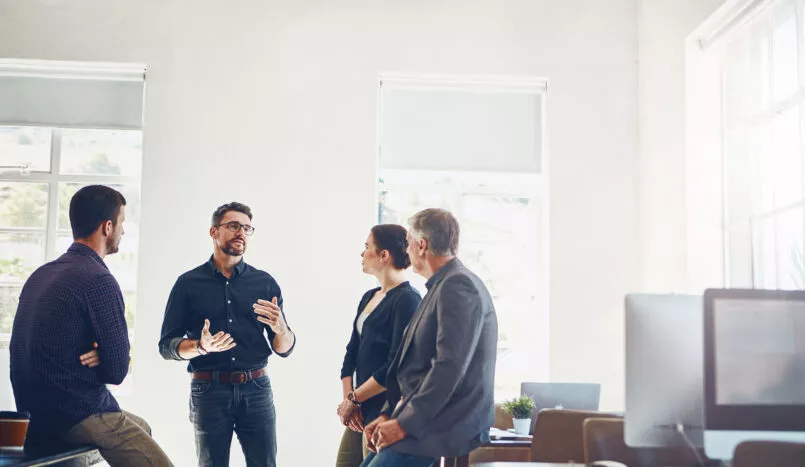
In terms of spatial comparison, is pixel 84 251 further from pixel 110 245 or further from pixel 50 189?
pixel 50 189

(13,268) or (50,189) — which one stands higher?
(50,189)

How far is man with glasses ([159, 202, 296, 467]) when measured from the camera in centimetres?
392

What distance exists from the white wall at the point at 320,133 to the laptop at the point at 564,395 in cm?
152

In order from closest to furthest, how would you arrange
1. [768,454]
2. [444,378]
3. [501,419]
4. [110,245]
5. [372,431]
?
1. [768,454]
2. [444,378]
3. [372,431]
4. [110,245]
5. [501,419]

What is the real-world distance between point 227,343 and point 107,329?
0.81 m

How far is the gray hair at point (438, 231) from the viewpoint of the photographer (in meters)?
3.25

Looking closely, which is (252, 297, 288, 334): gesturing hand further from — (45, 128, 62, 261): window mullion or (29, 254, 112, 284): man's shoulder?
(45, 128, 62, 261): window mullion

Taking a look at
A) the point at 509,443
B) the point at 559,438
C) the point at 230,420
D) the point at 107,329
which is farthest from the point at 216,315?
the point at 559,438

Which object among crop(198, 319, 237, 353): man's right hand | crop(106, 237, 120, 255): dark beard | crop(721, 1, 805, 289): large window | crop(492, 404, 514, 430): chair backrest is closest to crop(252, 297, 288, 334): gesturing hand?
crop(198, 319, 237, 353): man's right hand

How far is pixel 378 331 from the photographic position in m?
3.71

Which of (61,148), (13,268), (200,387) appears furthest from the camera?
(61,148)

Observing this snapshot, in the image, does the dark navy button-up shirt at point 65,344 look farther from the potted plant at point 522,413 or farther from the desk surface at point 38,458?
the potted plant at point 522,413

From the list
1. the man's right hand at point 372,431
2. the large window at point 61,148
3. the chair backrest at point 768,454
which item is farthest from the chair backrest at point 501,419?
the chair backrest at point 768,454

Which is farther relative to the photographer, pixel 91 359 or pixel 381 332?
pixel 381 332
